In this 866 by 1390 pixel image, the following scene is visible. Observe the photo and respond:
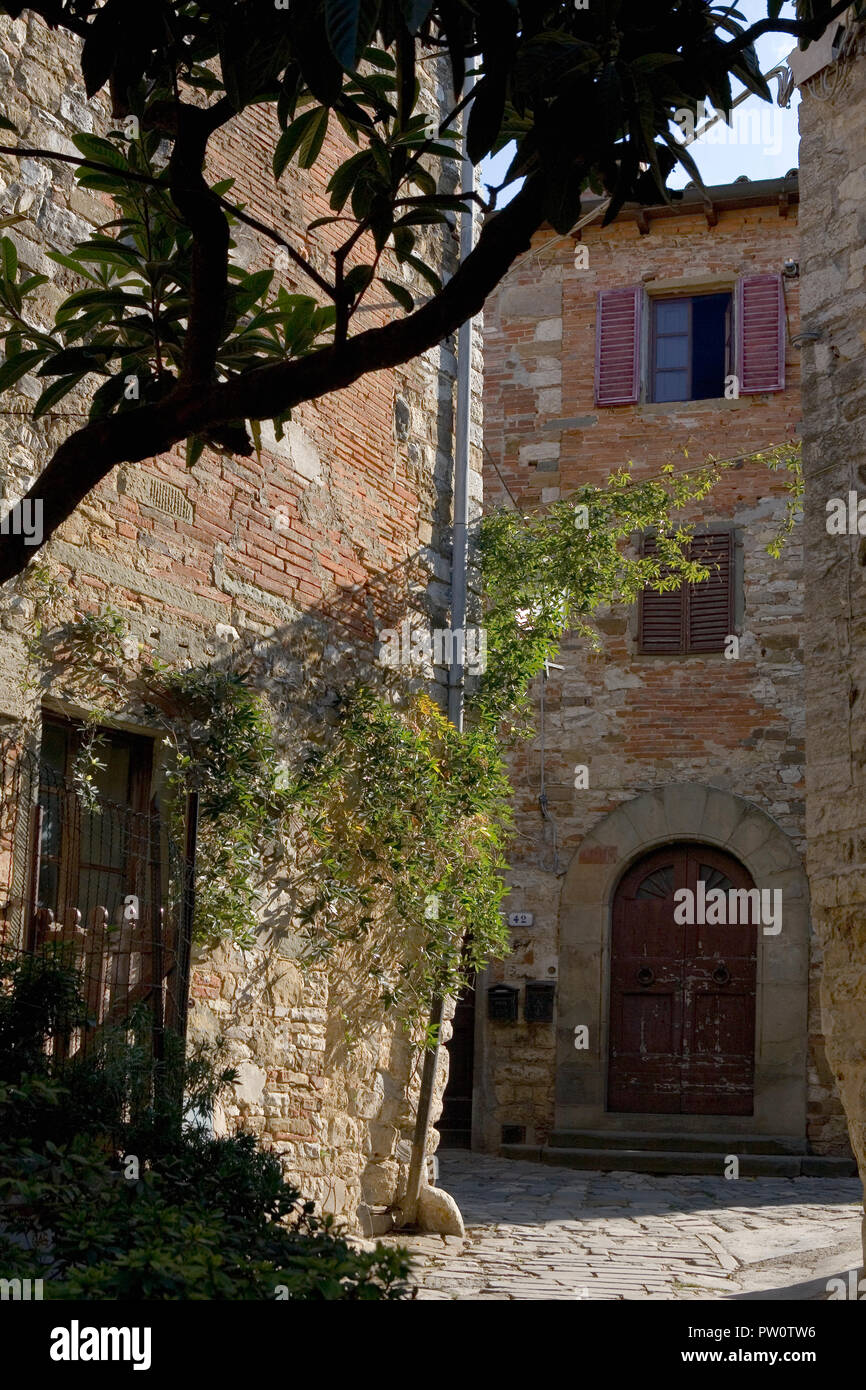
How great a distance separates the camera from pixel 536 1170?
460 inches

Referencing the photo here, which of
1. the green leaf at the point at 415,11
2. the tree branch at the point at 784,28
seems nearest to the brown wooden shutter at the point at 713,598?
the tree branch at the point at 784,28

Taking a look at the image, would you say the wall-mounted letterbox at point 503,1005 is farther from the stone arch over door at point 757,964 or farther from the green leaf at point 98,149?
the green leaf at point 98,149

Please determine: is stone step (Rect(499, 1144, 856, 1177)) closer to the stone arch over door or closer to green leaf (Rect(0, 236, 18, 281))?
the stone arch over door

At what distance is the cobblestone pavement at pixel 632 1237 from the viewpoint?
22.0 ft

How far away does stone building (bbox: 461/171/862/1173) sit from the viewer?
1221 cm

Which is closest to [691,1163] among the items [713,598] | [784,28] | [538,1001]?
[538,1001]

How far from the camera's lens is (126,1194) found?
12.5 feet

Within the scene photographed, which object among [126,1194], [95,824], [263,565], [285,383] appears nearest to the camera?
[285,383]

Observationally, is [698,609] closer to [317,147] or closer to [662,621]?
[662,621]

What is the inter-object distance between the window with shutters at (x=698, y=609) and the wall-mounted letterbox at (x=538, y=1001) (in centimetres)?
292

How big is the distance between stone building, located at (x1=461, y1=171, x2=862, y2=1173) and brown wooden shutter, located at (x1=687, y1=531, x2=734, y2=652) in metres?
0.02

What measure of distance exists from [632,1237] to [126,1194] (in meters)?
5.21

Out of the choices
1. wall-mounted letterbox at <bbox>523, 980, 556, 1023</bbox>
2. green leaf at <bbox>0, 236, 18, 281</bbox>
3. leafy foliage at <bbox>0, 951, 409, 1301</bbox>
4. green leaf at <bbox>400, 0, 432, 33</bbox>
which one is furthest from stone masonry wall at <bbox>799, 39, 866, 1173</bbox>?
wall-mounted letterbox at <bbox>523, 980, 556, 1023</bbox>

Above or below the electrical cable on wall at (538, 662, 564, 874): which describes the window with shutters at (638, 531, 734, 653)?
above
